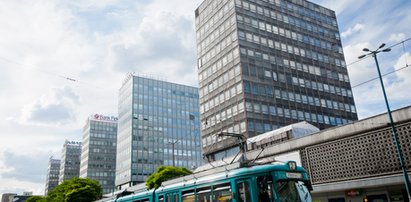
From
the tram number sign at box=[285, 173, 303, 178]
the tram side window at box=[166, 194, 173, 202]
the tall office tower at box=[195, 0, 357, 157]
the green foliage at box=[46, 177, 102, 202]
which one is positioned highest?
the tall office tower at box=[195, 0, 357, 157]

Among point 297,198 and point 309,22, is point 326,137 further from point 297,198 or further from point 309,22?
point 309,22

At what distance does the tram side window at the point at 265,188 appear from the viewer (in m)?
12.7

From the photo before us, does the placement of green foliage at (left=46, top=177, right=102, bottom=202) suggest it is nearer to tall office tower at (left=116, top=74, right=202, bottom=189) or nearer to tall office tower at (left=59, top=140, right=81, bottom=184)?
tall office tower at (left=116, top=74, right=202, bottom=189)

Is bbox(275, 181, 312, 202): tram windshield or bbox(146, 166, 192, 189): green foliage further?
bbox(146, 166, 192, 189): green foliage

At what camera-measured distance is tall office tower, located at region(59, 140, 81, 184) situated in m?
171

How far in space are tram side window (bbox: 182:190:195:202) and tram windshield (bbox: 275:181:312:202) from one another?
4627 millimetres

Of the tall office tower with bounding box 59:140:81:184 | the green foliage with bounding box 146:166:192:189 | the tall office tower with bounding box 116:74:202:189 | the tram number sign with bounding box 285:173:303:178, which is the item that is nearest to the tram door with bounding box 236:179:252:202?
the tram number sign with bounding box 285:173:303:178

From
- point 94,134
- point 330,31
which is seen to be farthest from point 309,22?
point 94,134

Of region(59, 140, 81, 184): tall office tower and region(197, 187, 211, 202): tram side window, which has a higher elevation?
region(59, 140, 81, 184): tall office tower

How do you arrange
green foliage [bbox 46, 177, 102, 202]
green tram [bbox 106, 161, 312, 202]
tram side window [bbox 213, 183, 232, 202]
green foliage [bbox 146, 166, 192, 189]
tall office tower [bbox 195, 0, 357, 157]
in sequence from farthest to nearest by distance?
green foliage [bbox 46, 177, 102, 202], tall office tower [bbox 195, 0, 357, 157], green foliage [bbox 146, 166, 192, 189], tram side window [bbox 213, 183, 232, 202], green tram [bbox 106, 161, 312, 202]

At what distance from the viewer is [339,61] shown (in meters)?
70.1

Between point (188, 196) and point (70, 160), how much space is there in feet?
568

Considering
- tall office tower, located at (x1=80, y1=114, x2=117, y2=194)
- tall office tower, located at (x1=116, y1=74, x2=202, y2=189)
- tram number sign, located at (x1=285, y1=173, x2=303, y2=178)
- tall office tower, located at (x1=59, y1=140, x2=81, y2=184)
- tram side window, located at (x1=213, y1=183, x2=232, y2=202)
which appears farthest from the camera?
tall office tower, located at (x1=59, y1=140, x2=81, y2=184)

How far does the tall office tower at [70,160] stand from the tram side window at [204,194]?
170 m
